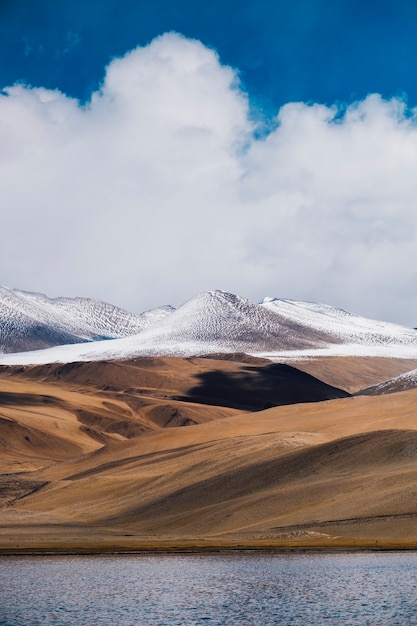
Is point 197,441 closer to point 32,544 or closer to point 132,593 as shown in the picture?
point 32,544

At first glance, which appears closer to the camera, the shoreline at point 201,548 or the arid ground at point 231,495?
the shoreline at point 201,548

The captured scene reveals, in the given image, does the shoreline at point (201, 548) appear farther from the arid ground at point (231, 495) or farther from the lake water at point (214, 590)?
the lake water at point (214, 590)

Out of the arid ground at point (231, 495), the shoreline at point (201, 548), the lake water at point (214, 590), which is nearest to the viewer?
the lake water at point (214, 590)

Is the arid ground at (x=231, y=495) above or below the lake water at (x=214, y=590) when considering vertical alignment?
above

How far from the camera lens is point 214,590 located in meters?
39.5

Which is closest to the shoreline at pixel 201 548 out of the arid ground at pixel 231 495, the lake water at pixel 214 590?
the arid ground at pixel 231 495

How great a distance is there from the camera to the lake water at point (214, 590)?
111 ft

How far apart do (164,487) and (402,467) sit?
807 inches

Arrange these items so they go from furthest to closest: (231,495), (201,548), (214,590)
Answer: (231,495) → (201,548) → (214,590)

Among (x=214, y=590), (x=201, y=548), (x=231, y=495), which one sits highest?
(x=231, y=495)

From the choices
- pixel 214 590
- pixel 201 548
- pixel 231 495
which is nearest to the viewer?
pixel 214 590

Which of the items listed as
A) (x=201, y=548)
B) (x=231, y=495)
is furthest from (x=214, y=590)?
(x=231, y=495)

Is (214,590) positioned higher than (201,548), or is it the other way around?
(201,548)

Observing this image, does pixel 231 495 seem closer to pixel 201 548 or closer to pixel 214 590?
pixel 201 548
